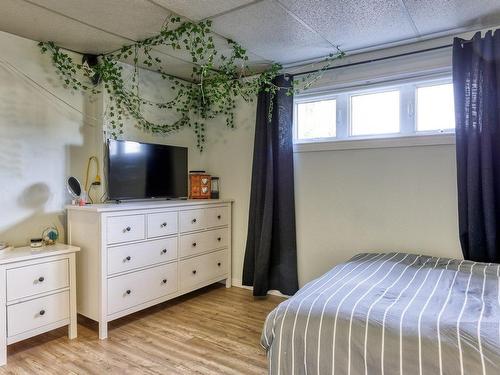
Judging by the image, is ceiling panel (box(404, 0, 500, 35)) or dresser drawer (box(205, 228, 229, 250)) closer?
ceiling panel (box(404, 0, 500, 35))

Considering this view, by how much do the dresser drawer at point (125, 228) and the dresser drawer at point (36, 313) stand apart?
1.68ft

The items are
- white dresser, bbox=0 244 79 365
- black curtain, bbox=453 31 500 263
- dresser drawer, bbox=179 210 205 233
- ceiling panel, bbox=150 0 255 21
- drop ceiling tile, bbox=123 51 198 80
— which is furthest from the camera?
dresser drawer, bbox=179 210 205 233

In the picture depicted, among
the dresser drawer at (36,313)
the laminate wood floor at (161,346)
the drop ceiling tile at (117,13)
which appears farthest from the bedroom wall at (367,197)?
the dresser drawer at (36,313)

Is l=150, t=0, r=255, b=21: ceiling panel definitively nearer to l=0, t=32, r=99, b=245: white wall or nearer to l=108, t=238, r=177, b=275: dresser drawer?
l=0, t=32, r=99, b=245: white wall

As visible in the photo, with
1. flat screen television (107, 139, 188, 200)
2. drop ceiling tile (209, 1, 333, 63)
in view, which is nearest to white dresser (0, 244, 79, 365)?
flat screen television (107, 139, 188, 200)

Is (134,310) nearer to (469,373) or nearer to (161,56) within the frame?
(161,56)

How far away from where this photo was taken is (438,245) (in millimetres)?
2730

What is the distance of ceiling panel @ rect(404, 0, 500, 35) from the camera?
7.00 feet

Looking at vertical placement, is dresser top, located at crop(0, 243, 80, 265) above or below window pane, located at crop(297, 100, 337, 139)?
below

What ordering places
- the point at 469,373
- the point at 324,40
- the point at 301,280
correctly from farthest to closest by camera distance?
1. the point at 301,280
2. the point at 324,40
3. the point at 469,373

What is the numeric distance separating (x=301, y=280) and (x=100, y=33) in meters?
2.67

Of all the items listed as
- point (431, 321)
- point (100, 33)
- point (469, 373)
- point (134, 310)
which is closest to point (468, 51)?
point (431, 321)

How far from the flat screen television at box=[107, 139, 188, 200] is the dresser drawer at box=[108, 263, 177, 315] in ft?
2.21

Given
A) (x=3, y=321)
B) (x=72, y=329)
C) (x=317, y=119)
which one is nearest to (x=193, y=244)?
(x=72, y=329)
